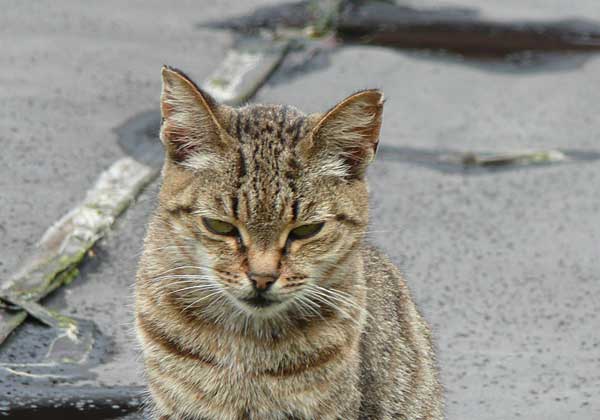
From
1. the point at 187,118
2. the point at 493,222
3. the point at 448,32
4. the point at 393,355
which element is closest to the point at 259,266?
the point at 187,118

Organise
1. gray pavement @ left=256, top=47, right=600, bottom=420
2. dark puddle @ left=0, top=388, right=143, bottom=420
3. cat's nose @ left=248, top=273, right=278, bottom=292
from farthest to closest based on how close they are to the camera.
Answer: gray pavement @ left=256, top=47, right=600, bottom=420 → dark puddle @ left=0, top=388, right=143, bottom=420 → cat's nose @ left=248, top=273, right=278, bottom=292

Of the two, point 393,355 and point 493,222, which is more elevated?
point 393,355

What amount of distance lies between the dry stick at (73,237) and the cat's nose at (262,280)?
1.66 metres

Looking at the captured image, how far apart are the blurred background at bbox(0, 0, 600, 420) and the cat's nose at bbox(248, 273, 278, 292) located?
0.86 meters

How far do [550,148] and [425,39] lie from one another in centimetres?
194

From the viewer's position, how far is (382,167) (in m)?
7.23

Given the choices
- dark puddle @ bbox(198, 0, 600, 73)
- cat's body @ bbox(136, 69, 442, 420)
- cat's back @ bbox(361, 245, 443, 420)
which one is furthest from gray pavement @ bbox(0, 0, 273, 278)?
cat's back @ bbox(361, 245, 443, 420)

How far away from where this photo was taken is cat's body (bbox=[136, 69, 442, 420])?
12.8 ft

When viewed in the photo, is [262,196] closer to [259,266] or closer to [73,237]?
[259,266]

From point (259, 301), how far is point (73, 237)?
2.18m

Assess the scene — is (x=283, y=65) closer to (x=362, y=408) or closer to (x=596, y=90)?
(x=596, y=90)

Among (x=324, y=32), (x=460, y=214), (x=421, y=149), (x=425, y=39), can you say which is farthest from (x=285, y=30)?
(x=460, y=214)

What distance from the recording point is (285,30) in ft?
29.6

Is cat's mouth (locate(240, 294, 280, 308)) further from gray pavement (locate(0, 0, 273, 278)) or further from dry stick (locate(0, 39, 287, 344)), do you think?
gray pavement (locate(0, 0, 273, 278))
